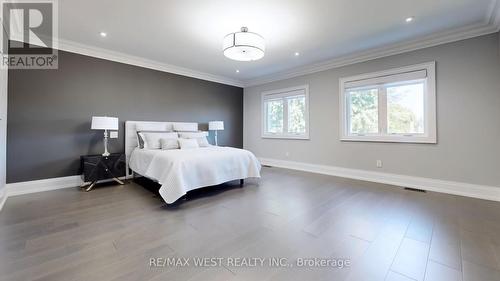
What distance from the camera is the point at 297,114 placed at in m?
5.53

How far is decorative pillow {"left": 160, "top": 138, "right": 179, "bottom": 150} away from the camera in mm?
4082

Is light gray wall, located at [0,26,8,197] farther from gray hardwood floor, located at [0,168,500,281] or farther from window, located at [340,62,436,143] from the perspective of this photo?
window, located at [340,62,436,143]

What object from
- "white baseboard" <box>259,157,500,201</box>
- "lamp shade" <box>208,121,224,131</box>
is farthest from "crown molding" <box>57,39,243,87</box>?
"white baseboard" <box>259,157,500,201</box>

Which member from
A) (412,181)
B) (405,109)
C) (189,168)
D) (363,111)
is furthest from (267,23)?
(412,181)

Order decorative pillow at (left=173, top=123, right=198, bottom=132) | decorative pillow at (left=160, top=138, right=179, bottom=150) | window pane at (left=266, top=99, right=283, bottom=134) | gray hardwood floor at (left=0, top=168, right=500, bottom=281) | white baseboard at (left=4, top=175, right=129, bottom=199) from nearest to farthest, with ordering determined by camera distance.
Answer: gray hardwood floor at (left=0, top=168, right=500, bottom=281) < white baseboard at (left=4, top=175, right=129, bottom=199) < decorative pillow at (left=160, top=138, right=179, bottom=150) < decorative pillow at (left=173, top=123, right=198, bottom=132) < window pane at (left=266, top=99, right=283, bottom=134)

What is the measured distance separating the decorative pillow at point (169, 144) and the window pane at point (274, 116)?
9.54 feet

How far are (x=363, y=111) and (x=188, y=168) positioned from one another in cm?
369

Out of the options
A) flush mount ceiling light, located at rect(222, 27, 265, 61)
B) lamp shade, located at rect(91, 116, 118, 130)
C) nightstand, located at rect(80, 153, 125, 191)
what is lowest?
nightstand, located at rect(80, 153, 125, 191)

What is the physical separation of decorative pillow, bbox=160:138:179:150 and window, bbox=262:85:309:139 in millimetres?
2808

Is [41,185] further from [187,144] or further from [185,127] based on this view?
[185,127]

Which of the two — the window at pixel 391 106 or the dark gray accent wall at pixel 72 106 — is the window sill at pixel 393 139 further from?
the dark gray accent wall at pixel 72 106

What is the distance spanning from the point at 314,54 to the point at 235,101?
2.92m

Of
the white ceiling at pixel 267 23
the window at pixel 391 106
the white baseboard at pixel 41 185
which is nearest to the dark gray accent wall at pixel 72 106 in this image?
the white baseboard at pixel 41 185

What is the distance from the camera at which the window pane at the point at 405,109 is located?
369 cm
